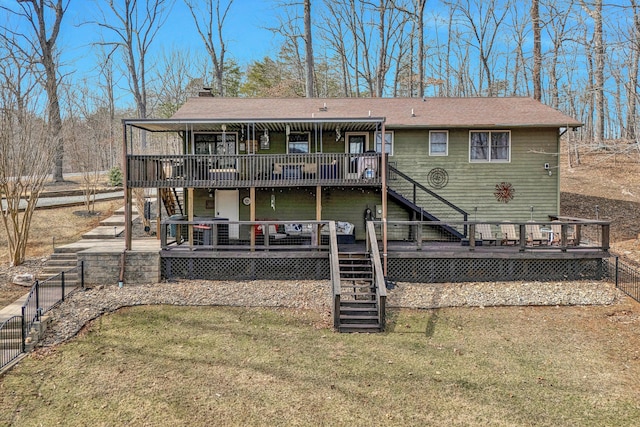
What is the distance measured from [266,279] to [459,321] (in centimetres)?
531

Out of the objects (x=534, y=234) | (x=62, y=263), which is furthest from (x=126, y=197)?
(x=534, y=234)

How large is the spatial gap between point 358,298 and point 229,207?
6499 millimetres

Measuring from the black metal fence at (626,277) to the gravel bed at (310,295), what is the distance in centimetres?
31

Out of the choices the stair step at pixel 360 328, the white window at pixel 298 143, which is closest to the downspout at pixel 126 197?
the white window at pixel 298 143

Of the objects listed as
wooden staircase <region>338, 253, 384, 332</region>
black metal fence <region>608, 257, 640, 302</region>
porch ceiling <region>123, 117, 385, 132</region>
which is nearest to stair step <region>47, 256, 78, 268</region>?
porch ceiling <region>123, 117, 385, 132</region>

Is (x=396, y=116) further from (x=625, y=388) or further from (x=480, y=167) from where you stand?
(x=625, y=388)

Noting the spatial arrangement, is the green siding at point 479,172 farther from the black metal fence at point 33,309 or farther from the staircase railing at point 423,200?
the black metal fence at point 33,309

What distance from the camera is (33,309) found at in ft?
30.6

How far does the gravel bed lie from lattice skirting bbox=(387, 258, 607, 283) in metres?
0.30

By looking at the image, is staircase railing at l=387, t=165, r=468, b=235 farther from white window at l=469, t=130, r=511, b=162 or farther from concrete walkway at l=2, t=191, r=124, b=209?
concrete walkway at l=2, t=191, r=124, b=209

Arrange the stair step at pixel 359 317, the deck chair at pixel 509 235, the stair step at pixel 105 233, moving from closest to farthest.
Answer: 1. the stair step at pixel 359 317
2. the deck chair at pixel 509 235
3. the stair step at pixel 105 233

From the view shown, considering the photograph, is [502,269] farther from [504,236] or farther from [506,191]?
[506,191]

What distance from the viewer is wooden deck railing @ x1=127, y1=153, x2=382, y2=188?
12453 millimetres

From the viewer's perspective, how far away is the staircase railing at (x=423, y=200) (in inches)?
573
